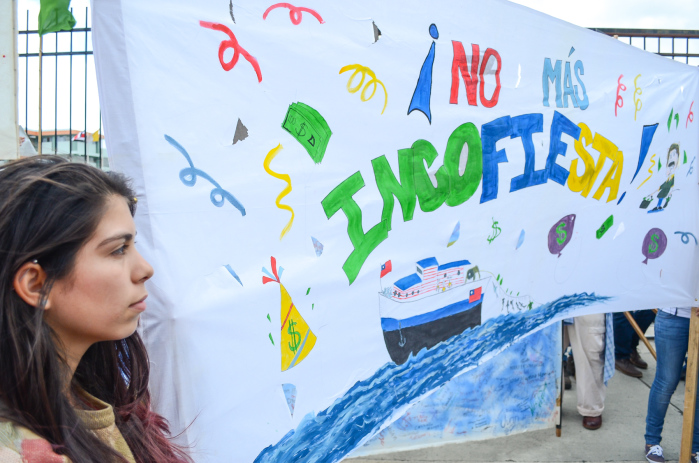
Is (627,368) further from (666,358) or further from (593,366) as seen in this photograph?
(666,358)

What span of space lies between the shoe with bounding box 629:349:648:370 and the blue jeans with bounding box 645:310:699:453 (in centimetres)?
185

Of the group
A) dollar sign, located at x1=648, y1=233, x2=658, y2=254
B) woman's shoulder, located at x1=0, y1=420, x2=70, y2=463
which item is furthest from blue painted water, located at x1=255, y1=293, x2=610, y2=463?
dollar sign, located at x1=648, y1=233, x2=658, y2=254

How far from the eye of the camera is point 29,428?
78 cm

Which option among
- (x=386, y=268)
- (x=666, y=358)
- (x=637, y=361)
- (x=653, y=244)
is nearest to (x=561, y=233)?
(x=653, y=244)

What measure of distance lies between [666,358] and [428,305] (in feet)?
6.67

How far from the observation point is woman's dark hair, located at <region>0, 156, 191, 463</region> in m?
0.79

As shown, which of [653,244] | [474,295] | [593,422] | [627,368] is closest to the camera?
[474,295]

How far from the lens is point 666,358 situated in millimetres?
A: 3051

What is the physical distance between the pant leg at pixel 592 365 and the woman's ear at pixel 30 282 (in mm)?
3464

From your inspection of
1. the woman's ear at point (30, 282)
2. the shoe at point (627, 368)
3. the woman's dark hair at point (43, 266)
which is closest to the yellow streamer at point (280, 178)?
the woman's dark hair at point (43, 266)

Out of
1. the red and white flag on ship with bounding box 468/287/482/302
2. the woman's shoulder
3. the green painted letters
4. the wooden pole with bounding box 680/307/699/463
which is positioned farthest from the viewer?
the wooden pole with bounding box 680/307/699/463

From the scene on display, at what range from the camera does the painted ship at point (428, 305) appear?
155cm

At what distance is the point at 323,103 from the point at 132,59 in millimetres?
446

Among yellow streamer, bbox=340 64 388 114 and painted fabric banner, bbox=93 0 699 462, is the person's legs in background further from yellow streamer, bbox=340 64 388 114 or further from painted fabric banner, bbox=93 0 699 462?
yellow streamer, bbox=340 64 388 114
